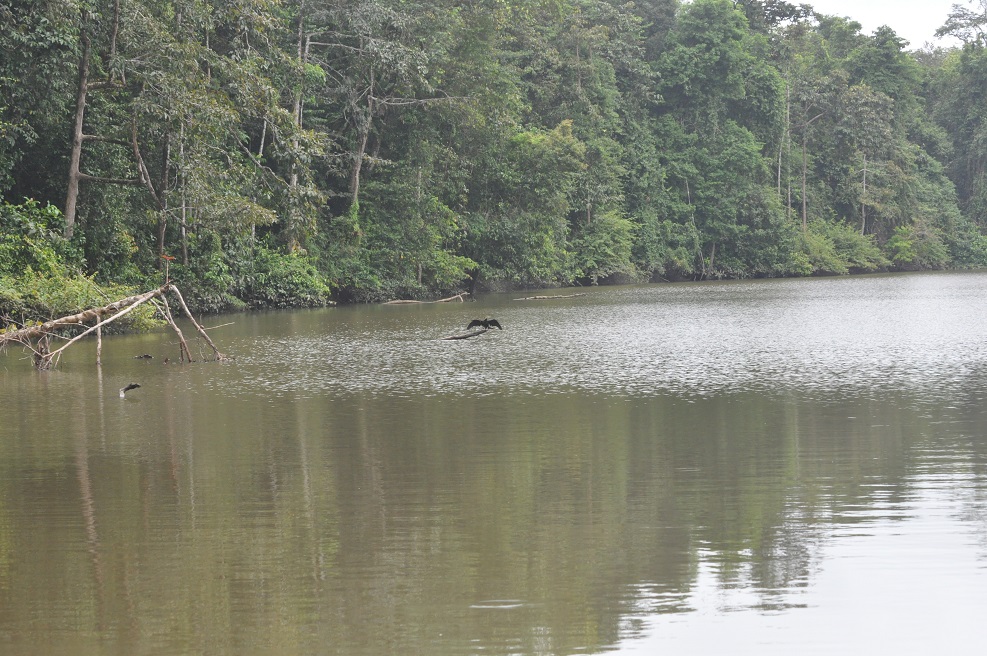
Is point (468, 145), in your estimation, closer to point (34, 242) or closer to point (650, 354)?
point (34, 242)

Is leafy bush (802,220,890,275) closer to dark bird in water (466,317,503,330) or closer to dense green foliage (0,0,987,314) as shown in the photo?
dense green foliage (0,0,987,314)

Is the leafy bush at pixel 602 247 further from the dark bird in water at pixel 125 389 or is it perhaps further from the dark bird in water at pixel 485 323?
the dark bird in water at pixel 125 389

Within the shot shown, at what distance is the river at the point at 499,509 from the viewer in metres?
4.94

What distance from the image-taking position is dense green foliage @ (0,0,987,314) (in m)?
24.5

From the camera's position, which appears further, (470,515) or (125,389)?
(125,389)

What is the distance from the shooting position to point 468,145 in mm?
43031

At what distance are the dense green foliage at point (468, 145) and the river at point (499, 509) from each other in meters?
9.94

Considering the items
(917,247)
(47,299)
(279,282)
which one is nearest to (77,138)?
(47,299)

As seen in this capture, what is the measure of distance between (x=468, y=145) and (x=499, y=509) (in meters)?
36.9

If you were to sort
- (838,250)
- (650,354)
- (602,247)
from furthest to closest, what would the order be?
1. (838,250)
2. (602,247)
3. (650,354)

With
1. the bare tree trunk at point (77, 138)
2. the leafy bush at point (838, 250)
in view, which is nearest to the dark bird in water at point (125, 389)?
the bare tree trunk at point (77, 138)

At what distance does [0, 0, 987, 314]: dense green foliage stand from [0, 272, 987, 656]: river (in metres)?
9.94

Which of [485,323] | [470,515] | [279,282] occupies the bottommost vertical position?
[470,515]

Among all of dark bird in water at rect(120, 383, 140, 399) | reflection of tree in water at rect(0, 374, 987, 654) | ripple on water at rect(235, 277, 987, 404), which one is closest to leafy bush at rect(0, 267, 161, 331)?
ripple on water at rect(235, 277, 987, 404)
